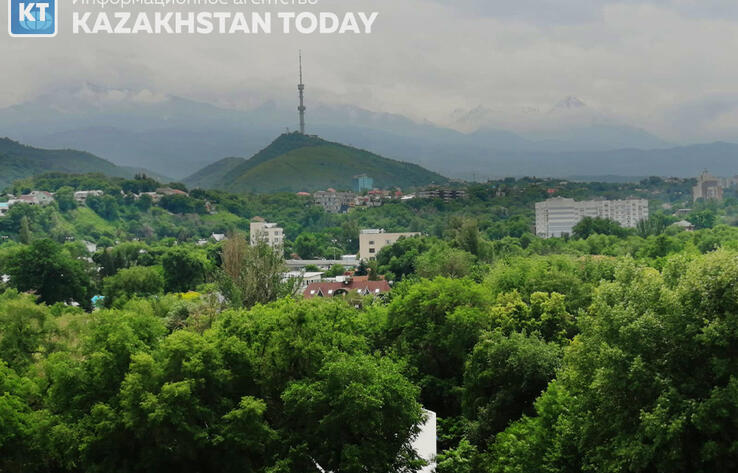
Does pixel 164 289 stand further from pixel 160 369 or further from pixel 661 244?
pixel 160 369

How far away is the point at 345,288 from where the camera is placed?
5850 cm

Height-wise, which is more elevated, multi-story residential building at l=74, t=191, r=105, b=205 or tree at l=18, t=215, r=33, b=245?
multi-story residential building at l=74, t=191, r=105, b=205

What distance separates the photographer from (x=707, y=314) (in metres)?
15.2

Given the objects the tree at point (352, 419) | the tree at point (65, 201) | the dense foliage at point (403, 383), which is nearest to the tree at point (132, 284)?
the dense foliage at point (403, 383)

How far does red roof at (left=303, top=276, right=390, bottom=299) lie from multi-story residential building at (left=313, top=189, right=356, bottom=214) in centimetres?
9306

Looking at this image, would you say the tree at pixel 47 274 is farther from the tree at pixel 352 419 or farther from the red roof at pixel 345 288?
the tree at pixel 352 419

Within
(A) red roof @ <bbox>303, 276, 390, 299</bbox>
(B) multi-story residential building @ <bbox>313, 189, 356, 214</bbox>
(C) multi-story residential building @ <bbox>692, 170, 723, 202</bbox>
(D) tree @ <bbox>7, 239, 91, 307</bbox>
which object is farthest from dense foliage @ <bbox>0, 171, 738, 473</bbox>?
(C) multi-story residential building @ <bbox>692, 170, 723, 202</bbox>

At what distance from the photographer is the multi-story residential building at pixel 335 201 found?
155 metres

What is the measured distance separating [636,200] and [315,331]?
441ft

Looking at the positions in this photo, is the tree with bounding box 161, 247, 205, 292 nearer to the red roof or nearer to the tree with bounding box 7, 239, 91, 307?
the tree with bounding box 7, 239, 91, 307

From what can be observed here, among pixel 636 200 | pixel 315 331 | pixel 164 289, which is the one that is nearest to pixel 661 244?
pixel 164 289

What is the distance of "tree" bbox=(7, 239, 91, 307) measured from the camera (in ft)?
166

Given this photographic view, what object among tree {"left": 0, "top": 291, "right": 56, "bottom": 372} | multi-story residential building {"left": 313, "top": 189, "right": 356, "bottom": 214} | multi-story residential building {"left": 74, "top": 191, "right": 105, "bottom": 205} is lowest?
tree {"left": 0, "top": 291, "right": 56, "bottom": 372}

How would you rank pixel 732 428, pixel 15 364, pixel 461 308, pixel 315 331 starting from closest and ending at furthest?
pixel 732 428 < pixel 315 331 < pixel 15 364 < pixel 461 308
